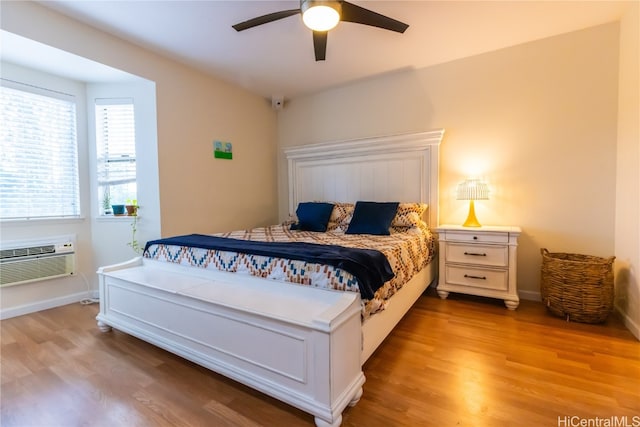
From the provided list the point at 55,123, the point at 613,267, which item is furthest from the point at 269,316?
the point at 55,123

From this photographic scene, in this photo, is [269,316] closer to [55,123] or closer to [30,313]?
[30,313]

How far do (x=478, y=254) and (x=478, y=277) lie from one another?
21 cm

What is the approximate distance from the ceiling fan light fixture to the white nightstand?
2001 mm

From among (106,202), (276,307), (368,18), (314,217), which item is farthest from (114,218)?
(368,18)

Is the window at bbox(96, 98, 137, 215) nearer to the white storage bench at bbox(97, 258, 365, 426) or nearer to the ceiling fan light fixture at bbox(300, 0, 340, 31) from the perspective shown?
the white storage bench at bbox(97, 258, 365, 426)

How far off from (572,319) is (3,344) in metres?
4.24

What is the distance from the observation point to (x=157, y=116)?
284 cm

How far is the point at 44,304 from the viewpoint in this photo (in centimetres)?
270

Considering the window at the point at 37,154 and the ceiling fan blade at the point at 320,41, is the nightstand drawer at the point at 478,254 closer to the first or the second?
the ceiling fan blade at the point at 320,41


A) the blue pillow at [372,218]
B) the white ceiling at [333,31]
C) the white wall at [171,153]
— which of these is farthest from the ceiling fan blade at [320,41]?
the white wall at [171,153]

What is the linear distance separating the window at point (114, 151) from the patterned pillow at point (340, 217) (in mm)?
2121

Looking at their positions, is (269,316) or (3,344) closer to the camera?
(269,316)

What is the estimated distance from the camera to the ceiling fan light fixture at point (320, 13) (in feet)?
5.60

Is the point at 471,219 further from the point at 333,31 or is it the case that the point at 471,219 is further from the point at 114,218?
the point at 114,218
